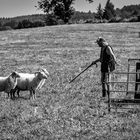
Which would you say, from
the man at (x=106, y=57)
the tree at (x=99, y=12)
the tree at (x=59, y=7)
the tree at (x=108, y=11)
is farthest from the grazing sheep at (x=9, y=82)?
the tree at (x=99, y=12)

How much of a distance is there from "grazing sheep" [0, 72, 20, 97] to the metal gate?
464cm

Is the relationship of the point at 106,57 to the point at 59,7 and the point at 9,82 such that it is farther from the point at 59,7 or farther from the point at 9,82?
the point at 59,7

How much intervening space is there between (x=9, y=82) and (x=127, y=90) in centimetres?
576

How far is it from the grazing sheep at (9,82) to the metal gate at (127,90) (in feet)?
15.2

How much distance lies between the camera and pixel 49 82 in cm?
1750

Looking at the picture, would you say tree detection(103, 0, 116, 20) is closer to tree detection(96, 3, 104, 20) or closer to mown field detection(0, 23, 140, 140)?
tree detection(96, 3, 104, 20)

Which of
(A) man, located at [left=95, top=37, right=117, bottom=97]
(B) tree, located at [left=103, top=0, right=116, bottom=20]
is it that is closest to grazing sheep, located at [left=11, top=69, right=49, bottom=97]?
(A) man, located at [left=95, top=37, right=117, bottom=97]

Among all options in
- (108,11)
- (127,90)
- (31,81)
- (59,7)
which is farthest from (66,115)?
(108,11)

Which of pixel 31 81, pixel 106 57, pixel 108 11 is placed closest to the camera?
pixel 106 57

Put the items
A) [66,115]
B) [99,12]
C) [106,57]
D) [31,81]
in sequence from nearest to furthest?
[66,115] < [106,57] < [31,81] < [99,12]

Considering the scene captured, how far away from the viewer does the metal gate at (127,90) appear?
11594mm

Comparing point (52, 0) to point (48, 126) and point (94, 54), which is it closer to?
point (94, 54)

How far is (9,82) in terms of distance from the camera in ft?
44.1

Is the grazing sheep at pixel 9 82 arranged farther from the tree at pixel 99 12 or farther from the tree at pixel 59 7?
the tree at pixel 99 12
